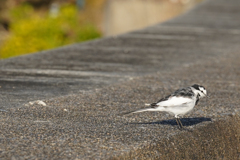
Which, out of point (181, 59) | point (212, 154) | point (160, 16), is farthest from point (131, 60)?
point (160, 16)

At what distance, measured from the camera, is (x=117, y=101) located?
4.94m

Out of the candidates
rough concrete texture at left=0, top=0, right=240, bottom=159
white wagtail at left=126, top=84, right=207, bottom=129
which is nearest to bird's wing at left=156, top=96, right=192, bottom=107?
white wagtail at left=126, top=84, right=207, bottom=129

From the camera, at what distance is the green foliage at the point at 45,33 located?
15.6 metres

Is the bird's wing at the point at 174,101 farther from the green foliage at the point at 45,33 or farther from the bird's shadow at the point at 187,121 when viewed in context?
the green foliage at the point at 45,33

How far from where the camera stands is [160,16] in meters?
18.1

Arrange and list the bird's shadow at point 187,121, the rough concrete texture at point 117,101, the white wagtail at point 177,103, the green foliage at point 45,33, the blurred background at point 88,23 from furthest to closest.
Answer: the blurred background at point 88,23 < the green foliage at point 45,33 < the bird's shadow at point 187,121 < the white wagtail at point 177,103 < the rough concrete texture at point 117,101

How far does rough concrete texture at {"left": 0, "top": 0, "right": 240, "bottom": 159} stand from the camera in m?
3.54

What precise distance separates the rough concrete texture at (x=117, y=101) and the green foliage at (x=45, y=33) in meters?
6.75

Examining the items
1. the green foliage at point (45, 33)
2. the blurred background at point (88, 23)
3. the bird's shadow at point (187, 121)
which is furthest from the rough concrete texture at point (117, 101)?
the blurred background at point (88, 23)

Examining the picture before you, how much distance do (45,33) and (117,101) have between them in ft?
43.4

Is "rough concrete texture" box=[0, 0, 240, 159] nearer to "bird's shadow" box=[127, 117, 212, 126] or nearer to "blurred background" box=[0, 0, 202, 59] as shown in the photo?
"bird's shadow" box=[127, 117, 212, 126]

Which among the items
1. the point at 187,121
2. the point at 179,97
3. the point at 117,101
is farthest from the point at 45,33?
the point at 179,97

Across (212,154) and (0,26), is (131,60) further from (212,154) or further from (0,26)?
(0,26)

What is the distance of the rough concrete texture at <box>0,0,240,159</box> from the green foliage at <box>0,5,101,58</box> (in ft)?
22.2
